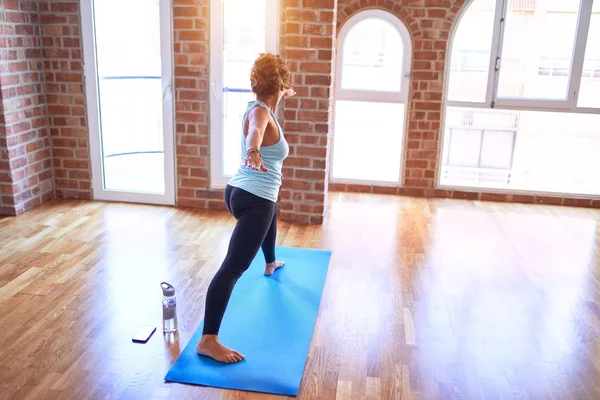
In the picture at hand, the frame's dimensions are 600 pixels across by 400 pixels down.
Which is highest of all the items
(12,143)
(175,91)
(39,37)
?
(39,37)

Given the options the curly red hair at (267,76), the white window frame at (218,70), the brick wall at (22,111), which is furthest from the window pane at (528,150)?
the brick wall at (22,111)

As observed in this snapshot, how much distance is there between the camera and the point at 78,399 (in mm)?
2238

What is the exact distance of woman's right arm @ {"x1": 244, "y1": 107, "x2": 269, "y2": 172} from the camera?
2.37 m

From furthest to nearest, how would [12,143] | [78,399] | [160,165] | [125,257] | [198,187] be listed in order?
[160,165]
[198,187]
[12,143]
[125,257]
[78,399]

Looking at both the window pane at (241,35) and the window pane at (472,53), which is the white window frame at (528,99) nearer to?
the window pane at (472,53)

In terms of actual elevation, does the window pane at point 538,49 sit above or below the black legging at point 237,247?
above

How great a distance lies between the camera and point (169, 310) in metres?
2.76

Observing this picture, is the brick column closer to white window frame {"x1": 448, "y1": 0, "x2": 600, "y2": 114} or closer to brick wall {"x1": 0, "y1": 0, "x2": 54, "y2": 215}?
white window frame {"x1": 448, "y1": 0, "x2": 600, "y2": 114}

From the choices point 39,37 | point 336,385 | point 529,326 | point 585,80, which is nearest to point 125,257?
point 336,385

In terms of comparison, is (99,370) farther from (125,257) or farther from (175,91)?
(175,91)

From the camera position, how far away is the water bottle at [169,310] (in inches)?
108

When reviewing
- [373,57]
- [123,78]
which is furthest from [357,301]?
[123,78]

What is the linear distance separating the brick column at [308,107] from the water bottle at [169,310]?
191 centimetres

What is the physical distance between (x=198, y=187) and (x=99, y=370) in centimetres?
254
